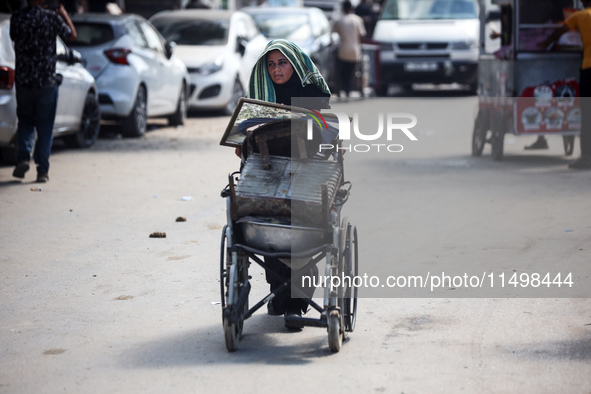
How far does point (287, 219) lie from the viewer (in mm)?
4535

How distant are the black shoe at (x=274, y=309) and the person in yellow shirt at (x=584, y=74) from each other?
21.8 ft

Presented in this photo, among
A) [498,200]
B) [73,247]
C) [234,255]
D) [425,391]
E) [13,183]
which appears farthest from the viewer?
[13,183]

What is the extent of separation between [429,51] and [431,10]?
148cm

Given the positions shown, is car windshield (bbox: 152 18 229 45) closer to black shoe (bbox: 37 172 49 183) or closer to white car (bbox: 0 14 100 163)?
white car (bbox: 0 14 100 163)

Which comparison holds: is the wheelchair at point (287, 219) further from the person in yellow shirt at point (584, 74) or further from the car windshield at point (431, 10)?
the car windshield at point (431, 10)

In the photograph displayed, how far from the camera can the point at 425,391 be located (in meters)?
4.04

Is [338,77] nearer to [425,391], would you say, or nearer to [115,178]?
[115,178]

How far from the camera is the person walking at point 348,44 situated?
20656mm

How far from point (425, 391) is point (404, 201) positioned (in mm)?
5142

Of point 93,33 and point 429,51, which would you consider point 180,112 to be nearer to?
point 93,33

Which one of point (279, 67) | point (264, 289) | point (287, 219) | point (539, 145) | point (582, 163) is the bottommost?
point (539, 145)

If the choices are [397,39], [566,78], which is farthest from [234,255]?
[397,39]

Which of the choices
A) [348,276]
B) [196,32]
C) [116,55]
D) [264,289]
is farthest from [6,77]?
[196,32]

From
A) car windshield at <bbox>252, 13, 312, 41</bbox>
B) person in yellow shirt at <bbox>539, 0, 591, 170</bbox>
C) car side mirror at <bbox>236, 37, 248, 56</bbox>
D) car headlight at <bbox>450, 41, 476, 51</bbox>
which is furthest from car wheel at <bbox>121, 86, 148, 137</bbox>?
car headlight at <bbox>450, 41, 476, 51</bbox>
